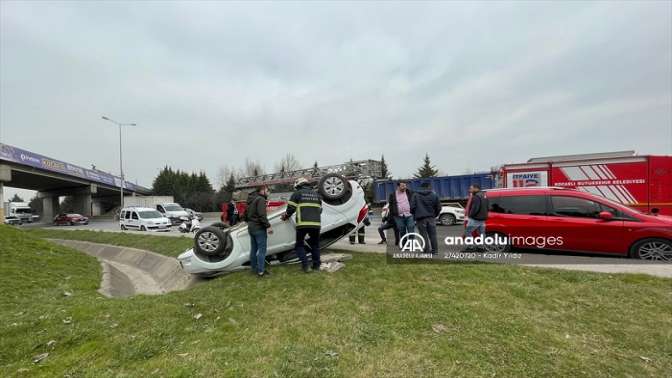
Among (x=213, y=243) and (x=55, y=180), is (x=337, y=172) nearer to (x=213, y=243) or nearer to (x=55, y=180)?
(x=213, y=243)

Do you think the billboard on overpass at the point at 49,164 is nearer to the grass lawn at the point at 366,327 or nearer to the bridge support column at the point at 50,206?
the bridge support column at the point at 50,206

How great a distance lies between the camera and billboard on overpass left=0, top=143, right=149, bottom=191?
25.2 metres

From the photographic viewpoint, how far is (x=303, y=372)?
274cm

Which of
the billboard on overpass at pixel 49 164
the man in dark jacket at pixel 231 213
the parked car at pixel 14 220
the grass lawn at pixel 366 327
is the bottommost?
the parked car at pixel 14 220

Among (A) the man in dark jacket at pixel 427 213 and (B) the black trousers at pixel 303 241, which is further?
(A) the man in dark jacket at pixel 427 213

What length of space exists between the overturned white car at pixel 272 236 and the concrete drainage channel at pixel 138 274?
837 mm

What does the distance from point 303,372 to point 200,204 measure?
48.9 meters

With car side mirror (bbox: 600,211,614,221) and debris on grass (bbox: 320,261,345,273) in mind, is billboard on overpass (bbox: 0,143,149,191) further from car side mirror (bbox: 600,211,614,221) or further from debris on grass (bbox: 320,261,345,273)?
car side mirror (bbox: 600,211,614,221)

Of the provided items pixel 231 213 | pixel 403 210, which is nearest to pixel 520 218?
pixel 403 210

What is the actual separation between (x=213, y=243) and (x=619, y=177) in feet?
42.2

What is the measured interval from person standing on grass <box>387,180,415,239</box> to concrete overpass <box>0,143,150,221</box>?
29583mm

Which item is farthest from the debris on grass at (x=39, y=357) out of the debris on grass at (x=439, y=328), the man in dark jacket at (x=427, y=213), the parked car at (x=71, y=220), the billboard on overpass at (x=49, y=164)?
the parked car at (x=71, y=220)

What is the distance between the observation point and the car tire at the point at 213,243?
239 inches

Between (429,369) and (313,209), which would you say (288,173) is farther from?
(429,369)
